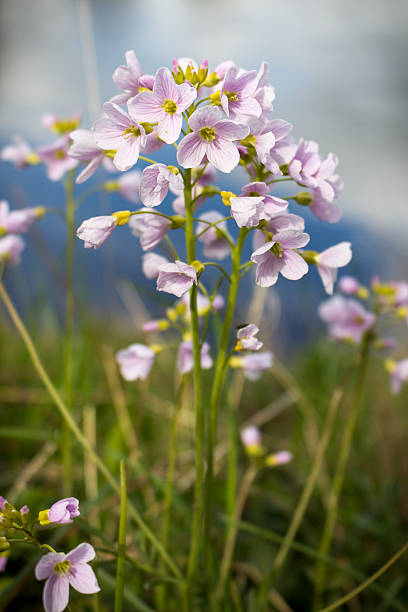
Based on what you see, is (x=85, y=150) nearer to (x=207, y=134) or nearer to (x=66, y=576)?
(x=207, y=134)

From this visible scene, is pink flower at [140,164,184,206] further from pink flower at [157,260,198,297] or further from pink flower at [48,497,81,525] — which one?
pink flower at [48,497,81,525]

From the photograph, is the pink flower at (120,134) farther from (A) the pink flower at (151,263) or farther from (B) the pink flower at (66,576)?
(B) the pink flower at (66,576)

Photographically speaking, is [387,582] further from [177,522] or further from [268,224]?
[268,224]

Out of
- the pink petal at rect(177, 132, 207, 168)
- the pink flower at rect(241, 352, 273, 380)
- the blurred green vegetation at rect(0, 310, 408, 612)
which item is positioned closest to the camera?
the pink petal at rect(177, 132, 207, 168)

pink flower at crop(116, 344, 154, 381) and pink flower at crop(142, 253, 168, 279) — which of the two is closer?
pink flower at crop(142, 253, 168, 279)

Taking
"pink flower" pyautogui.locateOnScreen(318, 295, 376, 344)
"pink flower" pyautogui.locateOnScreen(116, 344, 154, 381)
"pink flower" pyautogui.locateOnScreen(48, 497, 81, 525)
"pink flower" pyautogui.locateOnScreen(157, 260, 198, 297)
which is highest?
"pink flower" pyautogui.locateOnScreen(157, 260, 198, 297)

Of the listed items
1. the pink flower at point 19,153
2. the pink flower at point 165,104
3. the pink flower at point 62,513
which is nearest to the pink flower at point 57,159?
the pink flower at point 19,153

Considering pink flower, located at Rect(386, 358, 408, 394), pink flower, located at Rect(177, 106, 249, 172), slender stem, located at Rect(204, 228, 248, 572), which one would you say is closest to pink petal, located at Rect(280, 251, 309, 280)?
slender stem, located at Rect(204, 228, 248, 572)
